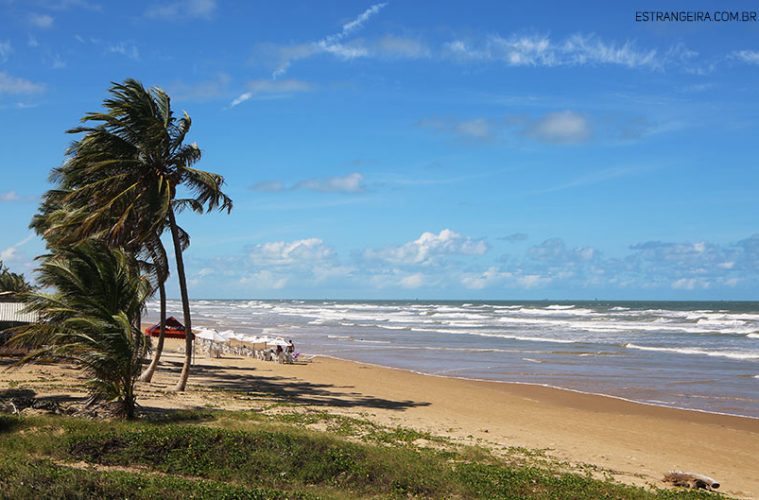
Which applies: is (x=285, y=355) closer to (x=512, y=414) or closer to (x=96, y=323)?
(x=512, y=414)

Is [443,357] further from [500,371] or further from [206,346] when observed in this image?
[206,346]

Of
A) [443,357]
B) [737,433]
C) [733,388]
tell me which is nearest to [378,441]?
[737,433]

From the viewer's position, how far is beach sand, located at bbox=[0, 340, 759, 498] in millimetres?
12125

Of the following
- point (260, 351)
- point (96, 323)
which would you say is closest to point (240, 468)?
point (96, 323)

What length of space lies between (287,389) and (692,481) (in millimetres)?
12124

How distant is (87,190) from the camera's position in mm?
17078

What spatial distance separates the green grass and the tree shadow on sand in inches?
257

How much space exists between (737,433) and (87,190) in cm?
1570

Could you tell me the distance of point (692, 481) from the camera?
32.8 ft

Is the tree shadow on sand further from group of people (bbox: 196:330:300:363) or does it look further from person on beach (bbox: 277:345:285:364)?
group of people (bbox: 196:330:300:363)

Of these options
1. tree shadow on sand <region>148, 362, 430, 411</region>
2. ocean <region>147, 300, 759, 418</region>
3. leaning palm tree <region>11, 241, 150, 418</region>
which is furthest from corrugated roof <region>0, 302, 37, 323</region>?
ocean <region>147, 300, 759, 418</region>

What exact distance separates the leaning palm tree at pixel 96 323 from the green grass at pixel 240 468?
1010 mm

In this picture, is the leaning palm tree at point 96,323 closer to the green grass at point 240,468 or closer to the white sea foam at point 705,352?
the green grass at point 240,468

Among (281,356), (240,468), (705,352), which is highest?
(705,352)
